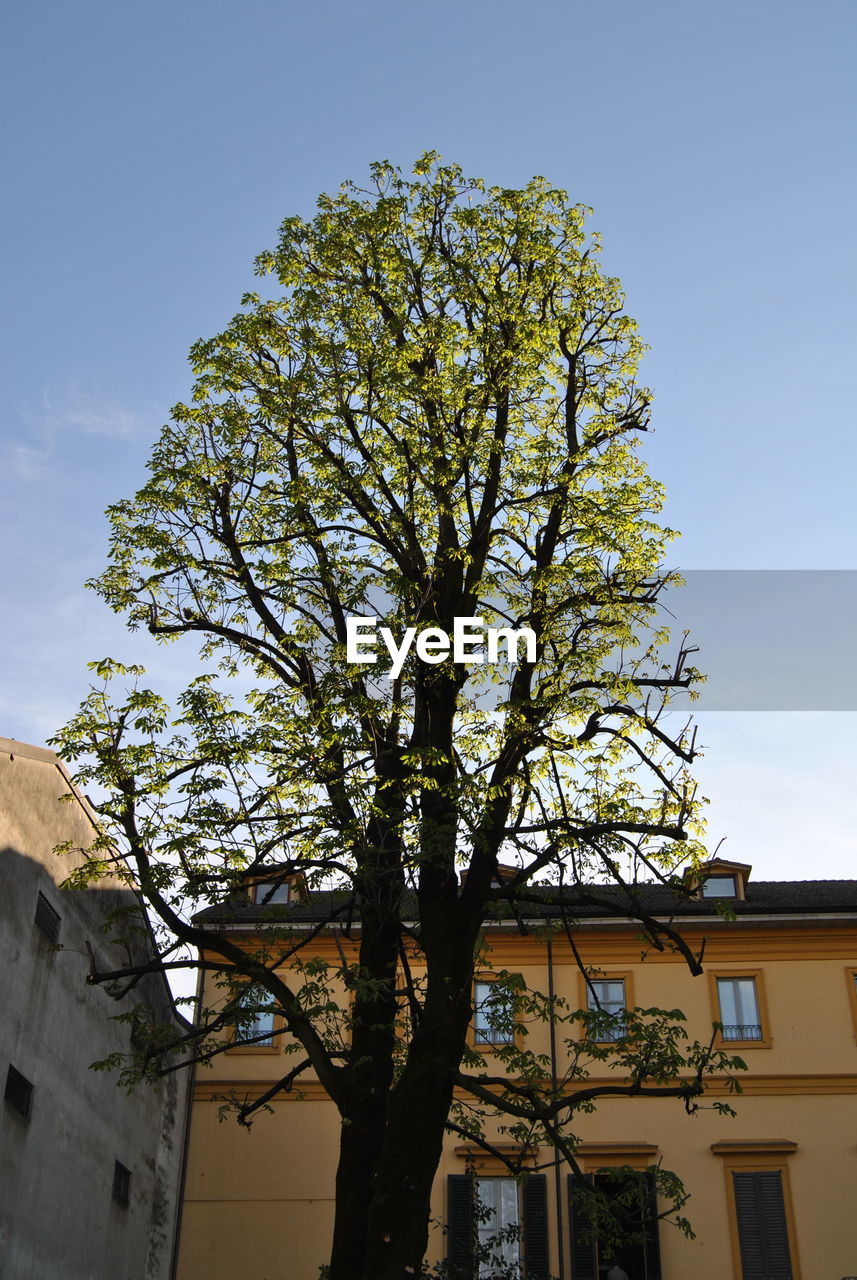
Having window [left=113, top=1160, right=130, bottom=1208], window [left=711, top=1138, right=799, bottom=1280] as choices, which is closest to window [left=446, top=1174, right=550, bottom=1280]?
window [left=711, top=1138, right=799, bottom=1280]

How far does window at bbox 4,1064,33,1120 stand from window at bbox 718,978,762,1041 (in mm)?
15631

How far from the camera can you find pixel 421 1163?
37.3 ft

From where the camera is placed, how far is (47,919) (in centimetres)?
1756

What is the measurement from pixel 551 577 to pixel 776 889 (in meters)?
20.2

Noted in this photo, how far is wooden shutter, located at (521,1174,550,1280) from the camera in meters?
24.8

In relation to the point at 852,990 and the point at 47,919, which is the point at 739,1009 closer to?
the point at 852,990

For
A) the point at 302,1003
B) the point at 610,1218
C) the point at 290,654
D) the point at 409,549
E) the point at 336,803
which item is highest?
the point at 409,549

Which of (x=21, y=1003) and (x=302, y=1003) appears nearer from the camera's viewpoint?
(x=302, y=1003)

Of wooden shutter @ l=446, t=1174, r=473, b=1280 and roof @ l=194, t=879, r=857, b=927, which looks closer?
roof @ l=194, t=879, r=857, b=927

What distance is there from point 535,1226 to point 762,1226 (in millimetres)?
4501

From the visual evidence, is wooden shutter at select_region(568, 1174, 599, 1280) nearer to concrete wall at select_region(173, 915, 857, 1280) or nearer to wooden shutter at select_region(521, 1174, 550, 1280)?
concrete wall at select_region(173, 915, 857, 1280)

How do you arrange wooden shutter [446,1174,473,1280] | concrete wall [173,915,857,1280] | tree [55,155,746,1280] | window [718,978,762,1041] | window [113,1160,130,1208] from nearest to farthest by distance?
tree [55,155,746,1280] < window [113,1160,130,1208] < wooden shutter [446,1174,473,1280] < concrete wall [173,915,857,1280] < window [718,978,762,1041]

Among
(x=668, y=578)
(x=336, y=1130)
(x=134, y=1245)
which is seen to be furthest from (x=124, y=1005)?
(x=668, y=578)

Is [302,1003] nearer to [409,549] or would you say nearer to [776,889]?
[409,549]
